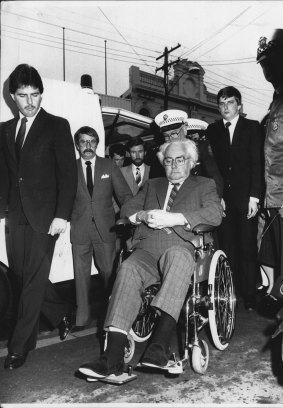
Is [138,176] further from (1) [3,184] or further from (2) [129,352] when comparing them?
(2) [129,352]

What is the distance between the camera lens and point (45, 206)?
9.19 ft

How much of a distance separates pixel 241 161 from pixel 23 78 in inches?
79.7

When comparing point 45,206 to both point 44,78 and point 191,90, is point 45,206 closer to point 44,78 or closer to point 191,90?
point 44,78

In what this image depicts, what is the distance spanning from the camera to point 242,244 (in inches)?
144

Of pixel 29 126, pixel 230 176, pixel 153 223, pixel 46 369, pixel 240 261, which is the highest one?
pixel 29 126

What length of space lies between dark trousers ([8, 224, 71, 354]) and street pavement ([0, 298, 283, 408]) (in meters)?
0.18

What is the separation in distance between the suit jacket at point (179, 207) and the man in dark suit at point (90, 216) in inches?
17.8

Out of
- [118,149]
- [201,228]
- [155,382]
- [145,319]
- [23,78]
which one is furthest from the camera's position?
[118,149]

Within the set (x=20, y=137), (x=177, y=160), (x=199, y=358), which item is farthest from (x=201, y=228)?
(x=20, y=137)

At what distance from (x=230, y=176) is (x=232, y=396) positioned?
204 cm

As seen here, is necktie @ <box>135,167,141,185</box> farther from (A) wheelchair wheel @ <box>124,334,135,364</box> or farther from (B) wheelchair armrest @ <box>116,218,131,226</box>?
(A) wheelchair wheel @ <box>124,334,135,364</box>

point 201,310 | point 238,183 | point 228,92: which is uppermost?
point 228,92

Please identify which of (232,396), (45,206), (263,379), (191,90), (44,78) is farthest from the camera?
(191,90)

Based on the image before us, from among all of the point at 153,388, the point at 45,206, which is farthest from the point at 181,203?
the point at 153,388
